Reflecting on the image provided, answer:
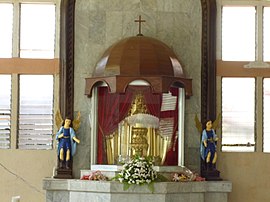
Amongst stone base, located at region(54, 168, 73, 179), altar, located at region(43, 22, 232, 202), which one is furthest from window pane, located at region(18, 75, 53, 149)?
altar, located at region(43, 22, 232, 202)

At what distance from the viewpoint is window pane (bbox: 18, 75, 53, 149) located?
16047 millimetres

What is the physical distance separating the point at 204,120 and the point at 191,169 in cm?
93

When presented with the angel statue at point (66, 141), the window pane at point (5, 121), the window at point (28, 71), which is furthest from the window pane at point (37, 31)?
the angel statue at point (66, 141)

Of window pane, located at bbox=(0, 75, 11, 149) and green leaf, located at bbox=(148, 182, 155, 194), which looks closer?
green leaf, located at bbox=(148, 182, 155, 194)

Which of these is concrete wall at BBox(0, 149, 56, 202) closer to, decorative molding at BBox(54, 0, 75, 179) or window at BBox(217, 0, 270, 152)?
decorative molding at BBox(54, 0, 75, 179)

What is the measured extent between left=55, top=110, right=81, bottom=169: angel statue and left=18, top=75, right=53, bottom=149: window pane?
716 mm

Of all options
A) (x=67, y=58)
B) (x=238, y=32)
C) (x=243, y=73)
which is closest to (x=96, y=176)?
(x=67, y=58)

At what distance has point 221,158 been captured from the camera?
1591 cm

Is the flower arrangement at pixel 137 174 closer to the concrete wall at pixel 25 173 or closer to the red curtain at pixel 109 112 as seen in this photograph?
the red curtain at pixel 109 112

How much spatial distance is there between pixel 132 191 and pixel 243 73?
11.4 ft

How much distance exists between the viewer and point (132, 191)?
14.2 metres

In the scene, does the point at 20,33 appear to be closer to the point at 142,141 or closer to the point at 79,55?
the point at 79,55

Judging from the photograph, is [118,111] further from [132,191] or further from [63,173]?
[132,191]

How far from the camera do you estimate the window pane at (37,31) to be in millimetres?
16141
